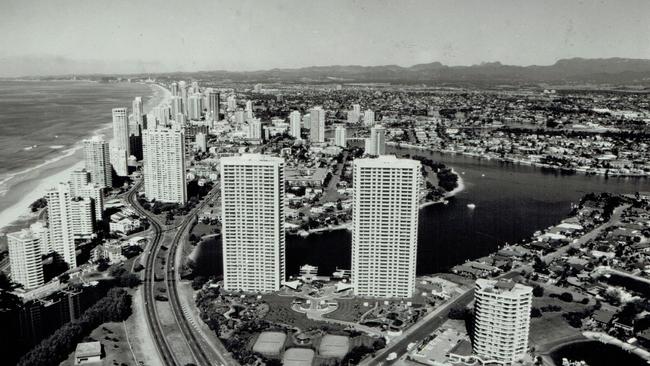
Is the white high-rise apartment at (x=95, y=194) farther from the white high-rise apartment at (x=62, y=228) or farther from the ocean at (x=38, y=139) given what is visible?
the white high-rise apartment at (x=62, y=228)

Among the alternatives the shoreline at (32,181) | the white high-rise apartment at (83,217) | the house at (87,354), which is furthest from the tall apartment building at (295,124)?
the house at (87,354)

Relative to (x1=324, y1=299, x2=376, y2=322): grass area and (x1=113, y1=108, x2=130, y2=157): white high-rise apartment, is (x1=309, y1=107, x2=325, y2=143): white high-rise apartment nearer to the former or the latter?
(x1=113, y1=108, x2=130, y2=157): white high-rise apartment

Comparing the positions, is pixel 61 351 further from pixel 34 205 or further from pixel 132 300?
pixel 34 205

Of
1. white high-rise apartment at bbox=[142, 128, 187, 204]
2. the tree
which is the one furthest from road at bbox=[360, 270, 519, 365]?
white high-rise apartment at bbox=[142, 128, 187, 204]

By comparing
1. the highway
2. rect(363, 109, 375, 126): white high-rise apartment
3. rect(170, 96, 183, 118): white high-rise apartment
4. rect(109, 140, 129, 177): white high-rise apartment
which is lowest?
the highway

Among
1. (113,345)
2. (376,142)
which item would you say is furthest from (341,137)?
(113,345)

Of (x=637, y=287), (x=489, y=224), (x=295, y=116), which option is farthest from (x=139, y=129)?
(x=637, y=287)

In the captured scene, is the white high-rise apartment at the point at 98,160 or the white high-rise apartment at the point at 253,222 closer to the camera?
the white high-rise apartment at the point at 253,222
